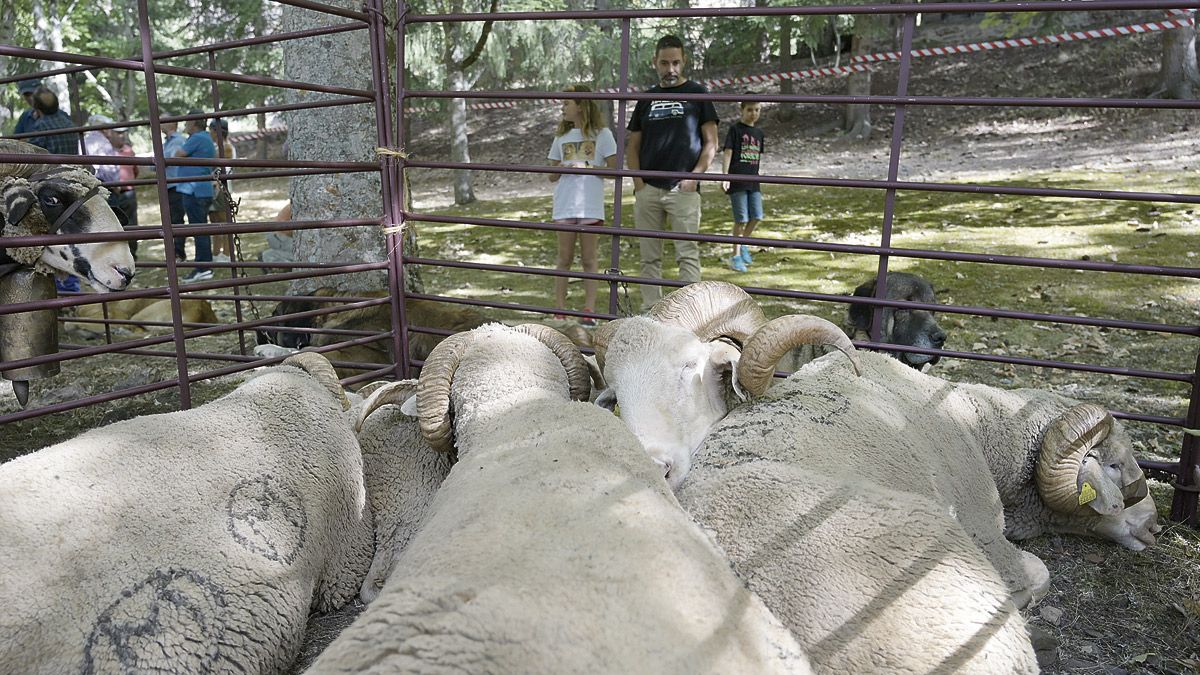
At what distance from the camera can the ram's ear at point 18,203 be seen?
14.1 feet

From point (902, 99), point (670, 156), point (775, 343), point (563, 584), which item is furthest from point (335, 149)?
point (563, 584)

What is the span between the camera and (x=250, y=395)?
3736mm

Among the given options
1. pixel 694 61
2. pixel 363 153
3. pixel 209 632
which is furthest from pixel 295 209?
pixel 694 61

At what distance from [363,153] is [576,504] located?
231 inches

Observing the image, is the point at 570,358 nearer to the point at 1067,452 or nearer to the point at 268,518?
the point at 268,518

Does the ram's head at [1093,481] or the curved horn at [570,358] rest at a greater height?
the curved horn at [570,358]

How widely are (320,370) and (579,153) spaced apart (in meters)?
3.73

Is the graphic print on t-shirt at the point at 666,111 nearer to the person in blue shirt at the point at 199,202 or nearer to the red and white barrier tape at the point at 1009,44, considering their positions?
the red and white barrier tape at the point at 1009,44

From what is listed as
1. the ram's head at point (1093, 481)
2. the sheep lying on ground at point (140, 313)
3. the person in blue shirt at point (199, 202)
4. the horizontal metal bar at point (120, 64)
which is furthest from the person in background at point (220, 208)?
the ram's head at point (1093, 481)

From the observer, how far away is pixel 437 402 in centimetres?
364

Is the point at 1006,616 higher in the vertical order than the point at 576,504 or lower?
lower

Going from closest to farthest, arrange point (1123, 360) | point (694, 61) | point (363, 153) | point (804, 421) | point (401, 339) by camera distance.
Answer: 1. point (804, 421)
2. point (401, 339)
3. point (1123, 360)
4. point (363, 153)
5. point (694, 61)

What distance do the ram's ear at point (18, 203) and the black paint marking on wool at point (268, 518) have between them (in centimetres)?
221

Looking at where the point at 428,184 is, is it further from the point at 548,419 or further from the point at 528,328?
the point at 548,419
